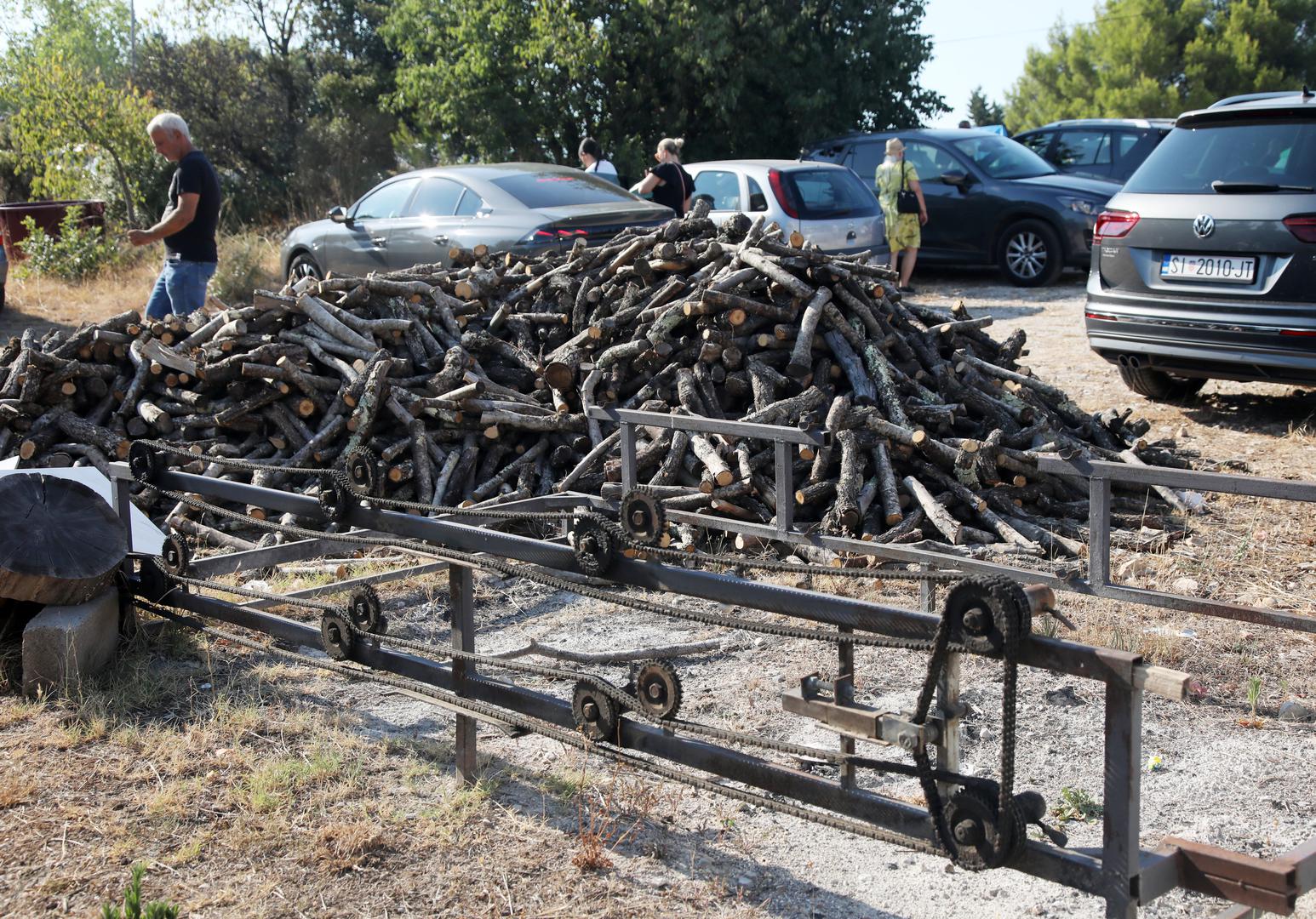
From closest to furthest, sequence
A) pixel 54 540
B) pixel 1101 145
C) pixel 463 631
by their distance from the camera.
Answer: pixel 463 631
pixel 54 540
pixel 1101 145

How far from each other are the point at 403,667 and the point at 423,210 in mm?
8799

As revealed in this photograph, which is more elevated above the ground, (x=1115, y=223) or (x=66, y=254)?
(x=66, y=254)

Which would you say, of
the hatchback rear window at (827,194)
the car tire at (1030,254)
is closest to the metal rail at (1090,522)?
the hatchback rear window at (827,194)

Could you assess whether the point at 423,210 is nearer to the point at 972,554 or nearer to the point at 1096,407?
the point at 1096,407

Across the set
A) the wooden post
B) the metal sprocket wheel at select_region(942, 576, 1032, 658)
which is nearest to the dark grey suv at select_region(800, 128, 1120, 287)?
the wooden post

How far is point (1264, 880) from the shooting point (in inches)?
103

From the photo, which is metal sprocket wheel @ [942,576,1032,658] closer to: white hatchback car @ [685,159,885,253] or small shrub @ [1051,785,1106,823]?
small shrub @ [1051,785,1106,823]

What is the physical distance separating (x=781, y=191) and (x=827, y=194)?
657 millimetres

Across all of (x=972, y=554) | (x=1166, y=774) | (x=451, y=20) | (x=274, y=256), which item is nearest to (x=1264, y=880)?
(x=1166, y=774)

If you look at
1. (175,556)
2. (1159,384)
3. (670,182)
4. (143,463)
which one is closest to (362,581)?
(175,556)

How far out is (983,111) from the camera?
5912 cm

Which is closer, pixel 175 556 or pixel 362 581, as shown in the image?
pixel 175 556

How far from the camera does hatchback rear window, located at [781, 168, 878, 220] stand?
14414 mm

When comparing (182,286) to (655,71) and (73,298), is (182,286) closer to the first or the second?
(73,298)
